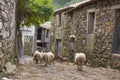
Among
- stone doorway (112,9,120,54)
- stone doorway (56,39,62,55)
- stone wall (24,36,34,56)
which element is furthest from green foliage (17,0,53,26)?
stone wall (24,36,34,56)

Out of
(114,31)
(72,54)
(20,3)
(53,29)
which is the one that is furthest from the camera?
(53,29)

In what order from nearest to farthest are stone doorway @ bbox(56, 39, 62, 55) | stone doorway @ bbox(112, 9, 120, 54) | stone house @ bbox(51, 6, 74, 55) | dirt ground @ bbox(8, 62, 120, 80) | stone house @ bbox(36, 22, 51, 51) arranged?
dirt ground @ bbox(8, 62, 120, 80) < stone doorway @ bbox(112, 9, 120, 54) < stone house @ bbox(51, 6, 74, 55) < stone doorway @ bbox(56, 39, 62, 55) < stone house @ bbox(36, 22, 51, 51)

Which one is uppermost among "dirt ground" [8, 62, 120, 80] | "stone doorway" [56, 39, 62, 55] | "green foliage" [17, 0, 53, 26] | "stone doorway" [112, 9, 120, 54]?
"green foliage" [17, 0, 53, 26]

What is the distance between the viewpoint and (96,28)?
1134cm

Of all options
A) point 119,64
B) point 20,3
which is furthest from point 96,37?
point 20,3

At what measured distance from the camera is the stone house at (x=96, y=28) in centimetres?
991

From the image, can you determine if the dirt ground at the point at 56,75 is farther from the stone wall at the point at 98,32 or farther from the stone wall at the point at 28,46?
the stone wall at the point at 28,46

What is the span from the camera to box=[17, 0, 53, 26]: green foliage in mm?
9148

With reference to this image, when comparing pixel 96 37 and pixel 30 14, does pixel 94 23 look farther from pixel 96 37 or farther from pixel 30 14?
pixel 30 14

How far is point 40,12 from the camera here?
999 centimetres

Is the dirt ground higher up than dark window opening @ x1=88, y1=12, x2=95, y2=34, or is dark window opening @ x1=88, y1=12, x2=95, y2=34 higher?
dark window opening @ x1=88, y1=12, x2=95, y2=34

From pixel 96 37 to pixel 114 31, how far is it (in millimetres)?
1512

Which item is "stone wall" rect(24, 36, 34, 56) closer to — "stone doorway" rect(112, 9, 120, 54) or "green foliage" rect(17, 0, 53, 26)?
"green foliage" rect(17, 0, 53, 26)

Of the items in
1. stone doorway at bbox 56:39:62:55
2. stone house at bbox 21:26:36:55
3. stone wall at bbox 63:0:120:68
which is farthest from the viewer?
stone house at bbox 21:26:36:55
